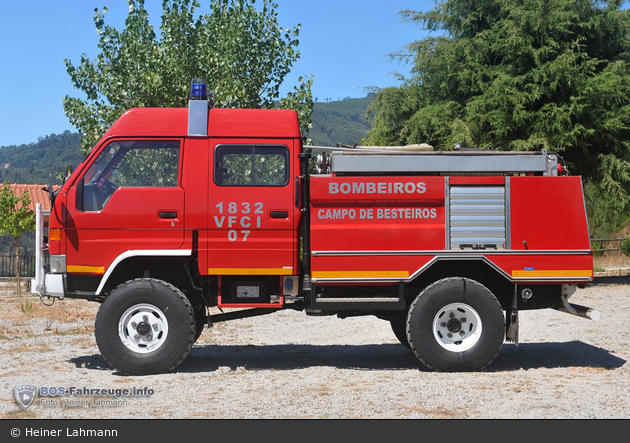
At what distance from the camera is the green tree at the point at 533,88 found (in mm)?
16781

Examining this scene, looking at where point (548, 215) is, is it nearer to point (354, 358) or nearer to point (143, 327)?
point (354, 358)

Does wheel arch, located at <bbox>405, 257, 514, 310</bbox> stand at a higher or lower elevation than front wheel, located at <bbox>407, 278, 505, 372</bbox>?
higher

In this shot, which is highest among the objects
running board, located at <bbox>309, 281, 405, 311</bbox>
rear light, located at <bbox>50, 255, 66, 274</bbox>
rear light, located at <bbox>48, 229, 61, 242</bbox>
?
rear light, located at <bbox>48, 229, 61, 242</bbox>

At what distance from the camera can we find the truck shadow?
815 centimetres

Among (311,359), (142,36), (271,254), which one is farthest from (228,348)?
(142,36)

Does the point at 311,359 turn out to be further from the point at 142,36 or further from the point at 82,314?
the point at 142,36

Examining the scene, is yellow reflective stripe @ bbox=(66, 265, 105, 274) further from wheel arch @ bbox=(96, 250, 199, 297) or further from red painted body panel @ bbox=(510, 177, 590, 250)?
red painted body panel @ bbox=(510, 177, 590, 250)

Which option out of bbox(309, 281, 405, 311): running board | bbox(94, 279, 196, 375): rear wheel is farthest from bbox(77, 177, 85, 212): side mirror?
bbox(309, 281, 405, 311): running board

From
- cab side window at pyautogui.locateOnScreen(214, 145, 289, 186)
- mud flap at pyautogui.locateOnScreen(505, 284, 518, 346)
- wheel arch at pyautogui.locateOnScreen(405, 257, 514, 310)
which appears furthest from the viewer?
wheel arch at pyautogui.locateOnScreen(405, 257, 514, 310)

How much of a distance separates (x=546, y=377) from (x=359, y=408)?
2749 mm

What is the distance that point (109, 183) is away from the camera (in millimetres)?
7648

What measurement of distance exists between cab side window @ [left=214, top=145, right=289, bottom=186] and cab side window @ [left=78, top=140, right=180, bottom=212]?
57cm
